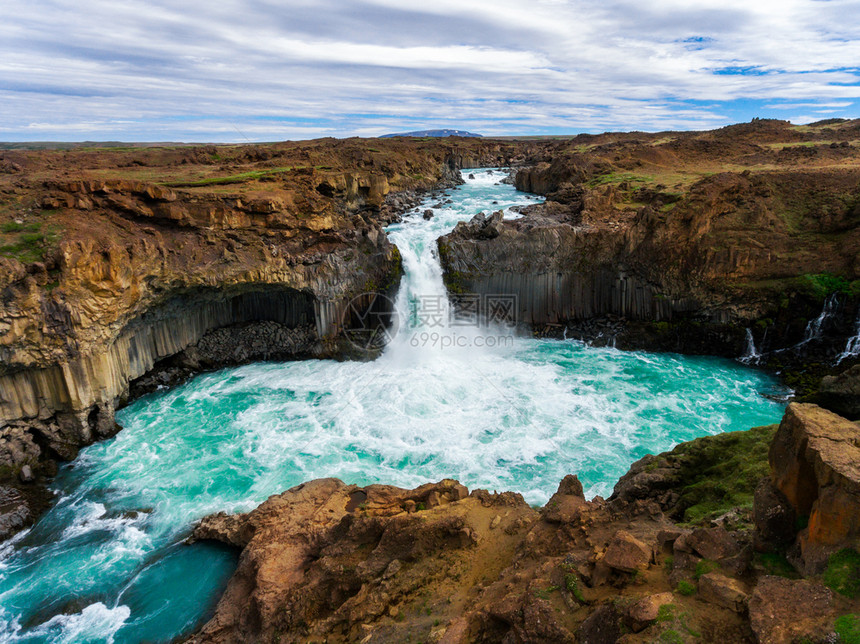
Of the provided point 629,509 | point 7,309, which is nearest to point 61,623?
point 7,309

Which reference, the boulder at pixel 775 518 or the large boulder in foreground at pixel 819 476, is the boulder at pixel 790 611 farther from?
the boulder at pixel 775 518

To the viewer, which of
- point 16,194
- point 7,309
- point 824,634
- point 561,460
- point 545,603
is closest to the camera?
point 824,634

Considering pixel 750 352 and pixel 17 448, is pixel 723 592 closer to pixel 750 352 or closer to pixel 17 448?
pixel 17 448

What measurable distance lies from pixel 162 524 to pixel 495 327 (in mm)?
19443

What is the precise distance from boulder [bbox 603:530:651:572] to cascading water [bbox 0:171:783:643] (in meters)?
8.58

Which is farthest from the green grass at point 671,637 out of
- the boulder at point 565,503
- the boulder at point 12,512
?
the boulder at point 12,512

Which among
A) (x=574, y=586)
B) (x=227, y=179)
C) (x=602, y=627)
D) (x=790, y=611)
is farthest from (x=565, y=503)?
(x=227, y=179)

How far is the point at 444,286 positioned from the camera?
2939 cm

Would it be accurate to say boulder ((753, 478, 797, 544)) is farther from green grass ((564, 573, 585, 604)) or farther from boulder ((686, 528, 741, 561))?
green grass ((564, 573, 585, 604))

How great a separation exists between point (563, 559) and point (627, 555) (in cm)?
123

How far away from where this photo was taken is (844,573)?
18.1 ft

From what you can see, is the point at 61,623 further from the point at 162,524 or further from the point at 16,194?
the point at 16,194

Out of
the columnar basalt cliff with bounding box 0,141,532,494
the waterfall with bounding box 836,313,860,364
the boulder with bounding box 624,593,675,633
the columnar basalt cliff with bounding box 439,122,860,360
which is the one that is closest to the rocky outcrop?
the boulder with bounding box 624,593,675,633

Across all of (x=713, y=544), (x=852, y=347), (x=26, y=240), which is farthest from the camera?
(x=852, y=347)
